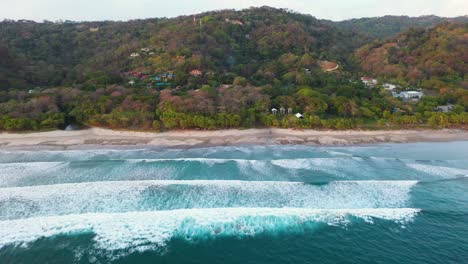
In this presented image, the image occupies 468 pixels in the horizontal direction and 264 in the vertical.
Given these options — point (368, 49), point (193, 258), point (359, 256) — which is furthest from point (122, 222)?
point (368, 49)

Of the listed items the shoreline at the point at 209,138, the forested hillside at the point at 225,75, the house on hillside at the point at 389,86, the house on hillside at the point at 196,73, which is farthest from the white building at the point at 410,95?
the house on hillside at the point at 196,73

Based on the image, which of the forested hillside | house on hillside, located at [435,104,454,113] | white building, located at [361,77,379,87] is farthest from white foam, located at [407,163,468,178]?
white building, located at [361,77,379,87]

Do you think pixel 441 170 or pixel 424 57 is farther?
pixel 424 57

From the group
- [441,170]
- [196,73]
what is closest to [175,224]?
[441,170]

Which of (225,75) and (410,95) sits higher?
(225,75)

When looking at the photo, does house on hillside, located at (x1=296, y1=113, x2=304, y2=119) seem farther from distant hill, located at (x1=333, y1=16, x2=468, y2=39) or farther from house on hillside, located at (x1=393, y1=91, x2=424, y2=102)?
distant hill, located at (x1=333, y1=16, x2=468, y2=39)

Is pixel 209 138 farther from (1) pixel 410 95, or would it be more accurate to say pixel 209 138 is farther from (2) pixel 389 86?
(2) pixel 389 86

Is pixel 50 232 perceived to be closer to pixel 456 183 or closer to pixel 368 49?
pixel 456 183

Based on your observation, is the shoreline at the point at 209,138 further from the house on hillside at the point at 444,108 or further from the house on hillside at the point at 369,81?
the house on hillside at the point at 369,81
